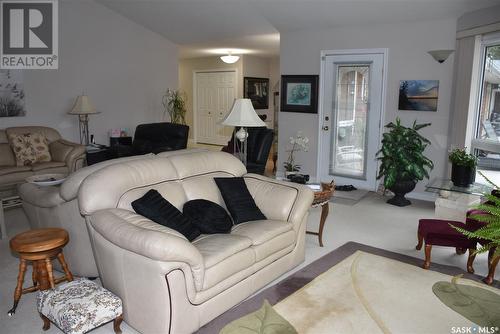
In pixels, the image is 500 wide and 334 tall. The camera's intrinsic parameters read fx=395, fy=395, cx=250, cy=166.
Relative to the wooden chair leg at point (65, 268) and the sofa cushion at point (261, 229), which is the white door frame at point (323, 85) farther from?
the wooden chair leg at point (65, 268)

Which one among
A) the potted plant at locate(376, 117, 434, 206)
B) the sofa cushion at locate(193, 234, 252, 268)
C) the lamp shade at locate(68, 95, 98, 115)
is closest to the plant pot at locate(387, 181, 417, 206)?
the potted plant at locate(376, 117, 434, 206)

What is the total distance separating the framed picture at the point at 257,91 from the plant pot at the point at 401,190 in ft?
17.4

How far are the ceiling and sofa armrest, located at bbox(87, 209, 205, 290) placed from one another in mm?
4187

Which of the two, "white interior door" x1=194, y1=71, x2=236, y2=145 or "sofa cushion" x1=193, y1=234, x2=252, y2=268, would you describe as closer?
"sofa cushion" x1=193, y1=234, x2=252, y2=268

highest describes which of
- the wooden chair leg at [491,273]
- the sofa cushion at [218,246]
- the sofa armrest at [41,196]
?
the sofa armrest at [41,196]

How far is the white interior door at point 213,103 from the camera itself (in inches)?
398

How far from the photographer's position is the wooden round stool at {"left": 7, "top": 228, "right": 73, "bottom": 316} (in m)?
2.62

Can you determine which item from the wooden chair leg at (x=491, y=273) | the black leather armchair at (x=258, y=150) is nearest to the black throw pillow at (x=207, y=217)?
the wooden chair leg at (x=491, y=273)

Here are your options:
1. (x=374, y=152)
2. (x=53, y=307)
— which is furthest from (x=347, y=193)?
(x=53, y=307)

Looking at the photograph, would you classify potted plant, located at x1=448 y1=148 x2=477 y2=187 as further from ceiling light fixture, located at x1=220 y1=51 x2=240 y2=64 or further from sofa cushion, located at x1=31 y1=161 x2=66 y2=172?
ceiling light fixture, located at x1=220 y1=51 x2=240 y2=64

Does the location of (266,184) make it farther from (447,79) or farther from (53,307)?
(447,79)

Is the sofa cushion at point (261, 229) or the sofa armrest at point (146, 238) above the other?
the sofa armrest at point (146, 238)

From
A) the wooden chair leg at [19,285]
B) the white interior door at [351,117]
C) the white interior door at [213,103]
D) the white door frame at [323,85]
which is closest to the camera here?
the wooden chair leg at [19,285]

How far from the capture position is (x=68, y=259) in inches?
127
